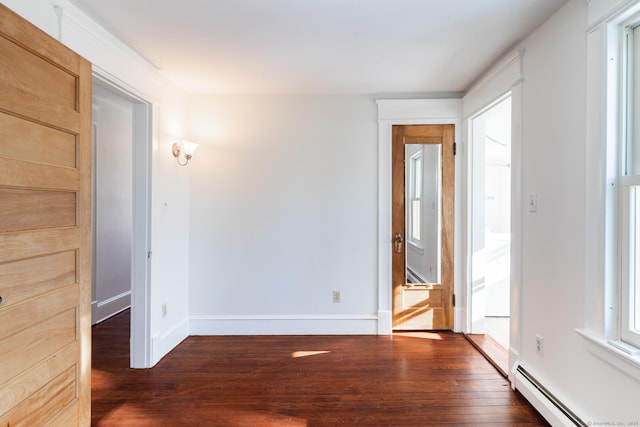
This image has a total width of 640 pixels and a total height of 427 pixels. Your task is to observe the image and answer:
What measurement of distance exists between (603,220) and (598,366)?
69 cm

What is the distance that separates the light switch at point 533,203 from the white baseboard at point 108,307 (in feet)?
13.6

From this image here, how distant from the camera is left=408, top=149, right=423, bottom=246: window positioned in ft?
10.7

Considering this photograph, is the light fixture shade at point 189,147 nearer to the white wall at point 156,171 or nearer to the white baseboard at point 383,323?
the white wall at point 156,171

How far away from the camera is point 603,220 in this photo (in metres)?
1.54

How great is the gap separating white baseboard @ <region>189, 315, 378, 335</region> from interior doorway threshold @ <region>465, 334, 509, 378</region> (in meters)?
0.89

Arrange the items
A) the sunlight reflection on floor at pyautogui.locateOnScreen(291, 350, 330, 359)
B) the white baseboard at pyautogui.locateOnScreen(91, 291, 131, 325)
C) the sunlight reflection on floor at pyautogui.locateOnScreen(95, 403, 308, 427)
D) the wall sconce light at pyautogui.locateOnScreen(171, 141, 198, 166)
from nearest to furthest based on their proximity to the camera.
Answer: the sunlight reflection on floor at pyautogui.locateOnScreen(95, 403, 308, 427) → the sunlight reflection on floor at pyautogui.locateOnScreen(291, 350, 330, 359) → the wall sconce light at pyautogui.locateOnScreen(171, 141, 198, 166) → the white baseboard at pyautogui.locateOnScreen(91, 291, 131, 325)

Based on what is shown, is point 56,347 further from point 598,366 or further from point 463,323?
point 463,323

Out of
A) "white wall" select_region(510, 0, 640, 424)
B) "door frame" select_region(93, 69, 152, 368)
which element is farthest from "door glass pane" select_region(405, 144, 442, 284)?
"door frame" select_region(93, 69, 152, 368)

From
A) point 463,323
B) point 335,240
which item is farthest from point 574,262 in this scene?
point 335,240

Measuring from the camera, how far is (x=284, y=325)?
10.6 feet

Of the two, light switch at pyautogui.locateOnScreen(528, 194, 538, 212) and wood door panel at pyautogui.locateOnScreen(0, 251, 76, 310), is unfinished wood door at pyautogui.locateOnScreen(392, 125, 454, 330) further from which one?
wood door panel at pyautogui.locateOnScreen(0, 251, 76, 310)

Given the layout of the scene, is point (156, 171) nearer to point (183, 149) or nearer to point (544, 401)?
point (183, 149)

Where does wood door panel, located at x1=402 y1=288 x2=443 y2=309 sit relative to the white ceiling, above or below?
below

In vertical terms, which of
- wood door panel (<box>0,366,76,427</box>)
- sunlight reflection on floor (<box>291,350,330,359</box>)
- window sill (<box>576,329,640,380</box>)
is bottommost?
sunlight reflection on floor (<box>291,350,330,359</box>)
